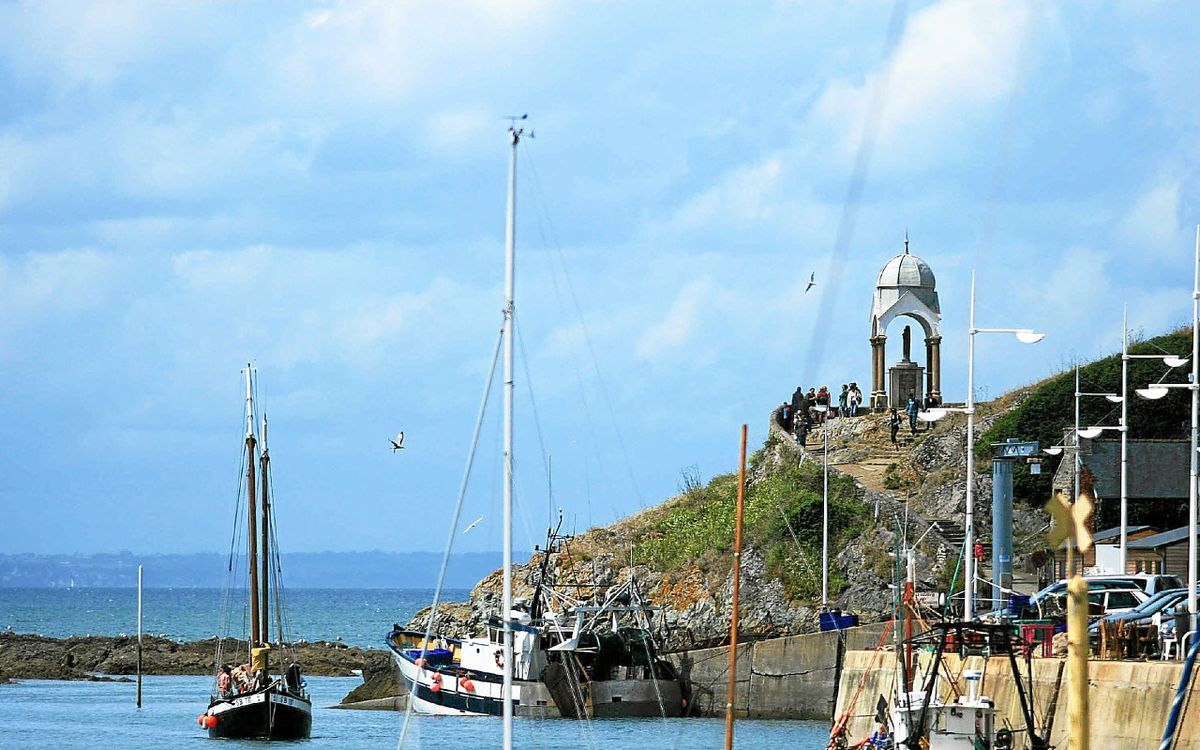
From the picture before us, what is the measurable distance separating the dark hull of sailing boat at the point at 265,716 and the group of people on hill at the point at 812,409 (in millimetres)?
31340

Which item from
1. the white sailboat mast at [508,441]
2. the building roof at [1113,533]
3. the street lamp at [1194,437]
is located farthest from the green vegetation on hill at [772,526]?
the white sailboat mast at [508,441]

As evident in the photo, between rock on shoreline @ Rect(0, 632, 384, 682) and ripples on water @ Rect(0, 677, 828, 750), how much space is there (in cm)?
1930

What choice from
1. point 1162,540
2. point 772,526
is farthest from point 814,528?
point 1162,540

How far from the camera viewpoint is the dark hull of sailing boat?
56031mm

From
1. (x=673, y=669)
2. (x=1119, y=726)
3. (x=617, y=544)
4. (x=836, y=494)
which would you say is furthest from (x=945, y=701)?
(x=617, y=544)

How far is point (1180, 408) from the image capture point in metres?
→ 79.9

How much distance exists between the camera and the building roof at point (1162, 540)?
5356 centimetres

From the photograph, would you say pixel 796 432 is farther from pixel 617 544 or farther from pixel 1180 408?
pixel 1180 408

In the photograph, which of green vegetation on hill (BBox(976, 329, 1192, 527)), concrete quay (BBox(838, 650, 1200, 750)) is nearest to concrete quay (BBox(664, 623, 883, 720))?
concrete quay (BBox(838, 650, 1200, 750))

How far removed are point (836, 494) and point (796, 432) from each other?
8308mm

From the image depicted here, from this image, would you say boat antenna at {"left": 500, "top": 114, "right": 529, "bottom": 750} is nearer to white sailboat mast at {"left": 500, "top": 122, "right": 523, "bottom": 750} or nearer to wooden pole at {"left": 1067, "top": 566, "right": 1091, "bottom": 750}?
white sailboat mast at {"left": 500, "top": 122, "right": 523, "bottom": 750}

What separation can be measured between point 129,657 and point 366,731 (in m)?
43.2

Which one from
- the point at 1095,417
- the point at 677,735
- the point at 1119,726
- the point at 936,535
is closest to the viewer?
the point at 1119,726

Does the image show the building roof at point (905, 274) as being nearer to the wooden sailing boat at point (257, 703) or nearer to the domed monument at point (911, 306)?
the domed monument at point (911, 306)
